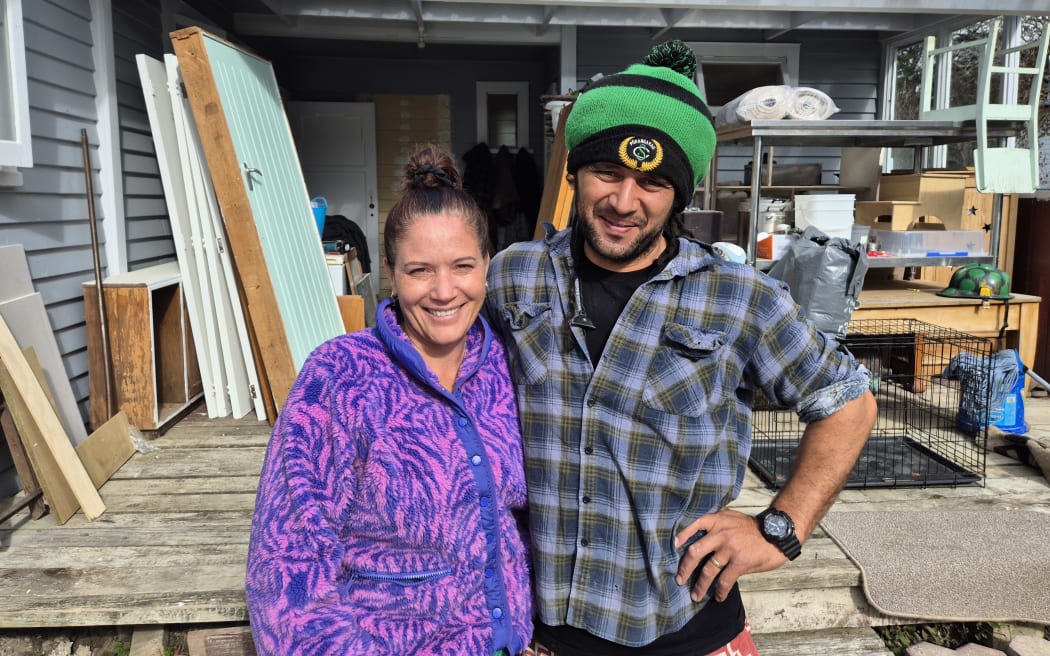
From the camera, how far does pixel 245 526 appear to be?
279 centimetres

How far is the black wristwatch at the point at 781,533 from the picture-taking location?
1361 millimetres

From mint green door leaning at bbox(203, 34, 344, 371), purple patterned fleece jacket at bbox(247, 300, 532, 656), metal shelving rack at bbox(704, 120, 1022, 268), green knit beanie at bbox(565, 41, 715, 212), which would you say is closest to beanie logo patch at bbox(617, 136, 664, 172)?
green knit beanie at bbox(565, 41, 715, 212)

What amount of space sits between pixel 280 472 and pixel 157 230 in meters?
4.38

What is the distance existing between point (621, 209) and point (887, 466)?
2.84 metres

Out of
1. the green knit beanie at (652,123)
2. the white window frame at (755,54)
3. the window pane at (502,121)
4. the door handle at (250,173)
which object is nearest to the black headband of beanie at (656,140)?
the green knit beanie at (652,123)

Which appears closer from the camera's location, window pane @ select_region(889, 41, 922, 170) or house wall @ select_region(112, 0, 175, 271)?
house wall @ select_region(112, 0, 175, 271)

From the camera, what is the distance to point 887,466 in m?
3.54

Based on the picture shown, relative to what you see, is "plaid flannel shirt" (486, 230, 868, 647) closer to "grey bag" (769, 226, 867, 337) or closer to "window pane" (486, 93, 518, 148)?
"grey bag" (769, 226, 867, 337)

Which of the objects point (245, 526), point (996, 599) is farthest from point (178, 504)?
point (996, 599)

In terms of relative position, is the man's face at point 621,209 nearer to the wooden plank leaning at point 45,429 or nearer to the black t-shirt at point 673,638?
the black t-shirt at point 673,638

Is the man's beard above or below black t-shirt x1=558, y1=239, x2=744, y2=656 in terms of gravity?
above

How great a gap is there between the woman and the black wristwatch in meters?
0.43

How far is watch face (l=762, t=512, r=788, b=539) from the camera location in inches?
53.6

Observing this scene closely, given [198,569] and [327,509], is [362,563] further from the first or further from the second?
[198,569]
